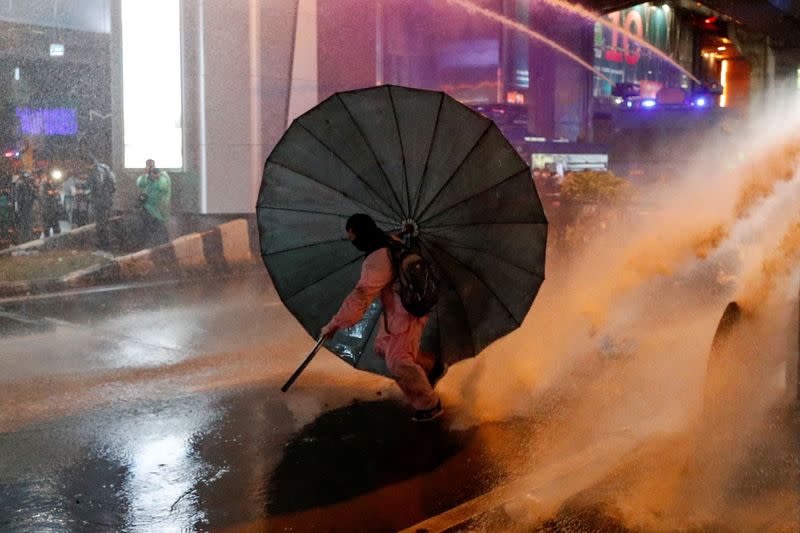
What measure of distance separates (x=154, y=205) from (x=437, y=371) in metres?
9.87

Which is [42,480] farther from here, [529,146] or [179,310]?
[529,146]

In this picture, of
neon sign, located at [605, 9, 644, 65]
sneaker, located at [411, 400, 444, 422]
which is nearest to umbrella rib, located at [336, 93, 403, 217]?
sneaker, located at [411, 400, 444, 422]

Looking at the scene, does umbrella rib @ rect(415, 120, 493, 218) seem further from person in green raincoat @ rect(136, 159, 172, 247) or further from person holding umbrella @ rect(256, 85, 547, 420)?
person in green raincoat @ rect(136, 159, 172, 247)

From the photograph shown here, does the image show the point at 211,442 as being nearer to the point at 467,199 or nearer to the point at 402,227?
the point at 402,227

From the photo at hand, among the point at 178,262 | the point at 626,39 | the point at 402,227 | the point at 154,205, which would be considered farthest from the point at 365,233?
the point at 626,39

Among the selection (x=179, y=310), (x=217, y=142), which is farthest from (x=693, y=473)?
(x=217, y=142)

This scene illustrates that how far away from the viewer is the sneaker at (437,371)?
5.89m

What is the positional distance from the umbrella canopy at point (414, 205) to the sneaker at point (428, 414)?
13.4 inches

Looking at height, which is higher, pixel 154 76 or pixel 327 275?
pixel 154 76

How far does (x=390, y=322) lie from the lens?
562cm

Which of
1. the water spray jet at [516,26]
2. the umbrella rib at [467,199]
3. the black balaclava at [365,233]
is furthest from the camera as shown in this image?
the water spray jet at [516,26]

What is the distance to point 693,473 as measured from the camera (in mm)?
4820

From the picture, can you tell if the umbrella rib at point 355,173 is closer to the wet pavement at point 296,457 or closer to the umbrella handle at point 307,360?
the umbrella handle at point 307,360

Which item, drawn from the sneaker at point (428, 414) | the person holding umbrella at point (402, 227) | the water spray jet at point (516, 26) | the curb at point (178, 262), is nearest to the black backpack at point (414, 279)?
the person holding umbrella at point (402, 227)
